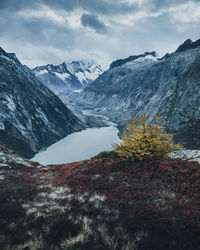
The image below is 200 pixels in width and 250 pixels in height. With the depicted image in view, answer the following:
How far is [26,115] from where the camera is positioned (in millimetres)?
82250

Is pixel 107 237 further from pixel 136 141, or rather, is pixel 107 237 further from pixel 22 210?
pixel 136 141

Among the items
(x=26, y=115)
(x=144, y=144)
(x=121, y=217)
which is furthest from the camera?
(x=26, y=115)

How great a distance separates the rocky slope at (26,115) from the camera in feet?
221

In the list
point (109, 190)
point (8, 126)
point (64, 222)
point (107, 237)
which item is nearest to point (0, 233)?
point (64, 222)

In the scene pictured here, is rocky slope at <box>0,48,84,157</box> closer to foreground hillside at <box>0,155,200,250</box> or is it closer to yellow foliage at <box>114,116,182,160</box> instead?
yellow foliage at <box>114,116,182,160</box>

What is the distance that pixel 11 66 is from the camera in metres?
104

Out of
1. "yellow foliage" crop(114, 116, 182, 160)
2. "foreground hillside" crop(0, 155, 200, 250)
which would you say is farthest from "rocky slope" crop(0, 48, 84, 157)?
"foreground hillside" crop(0, 155, 200, 250)

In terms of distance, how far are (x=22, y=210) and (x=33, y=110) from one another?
92.8 metres

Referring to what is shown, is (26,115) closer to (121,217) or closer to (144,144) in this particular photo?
(144,144)

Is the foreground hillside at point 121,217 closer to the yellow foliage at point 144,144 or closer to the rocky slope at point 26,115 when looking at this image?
the yellow foliage at point 144,144

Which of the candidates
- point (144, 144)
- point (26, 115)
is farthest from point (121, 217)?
point (26, 115)

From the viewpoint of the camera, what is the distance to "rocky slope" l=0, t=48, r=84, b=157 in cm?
6731

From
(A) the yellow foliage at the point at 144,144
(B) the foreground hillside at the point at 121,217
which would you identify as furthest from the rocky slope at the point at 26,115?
(B) the foreground hillside at the point at 121,217

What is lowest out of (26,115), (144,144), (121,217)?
(121,217)
